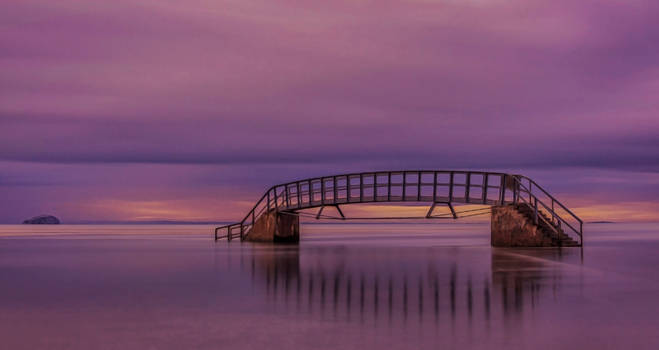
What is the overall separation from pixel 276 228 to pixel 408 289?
25.8 metres

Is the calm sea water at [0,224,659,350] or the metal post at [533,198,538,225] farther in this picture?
the metal post at [533,198,538,225]

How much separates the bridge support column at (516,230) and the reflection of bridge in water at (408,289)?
895 centimetres

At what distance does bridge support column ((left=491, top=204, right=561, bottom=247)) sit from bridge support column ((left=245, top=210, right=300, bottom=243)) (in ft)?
35.9

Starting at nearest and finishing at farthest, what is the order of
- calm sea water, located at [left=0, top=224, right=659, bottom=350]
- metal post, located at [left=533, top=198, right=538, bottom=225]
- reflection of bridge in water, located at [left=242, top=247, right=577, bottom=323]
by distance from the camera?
calm sea water, located at [left=0, top=224, right=659, bottom=350] < reflection of bridge in water, located at [left=242, top=247, right=577, bottom=323] < metal post, located at [left=533, top=198, right=538, bottom=225]

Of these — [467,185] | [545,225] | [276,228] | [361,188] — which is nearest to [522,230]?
[545,225]

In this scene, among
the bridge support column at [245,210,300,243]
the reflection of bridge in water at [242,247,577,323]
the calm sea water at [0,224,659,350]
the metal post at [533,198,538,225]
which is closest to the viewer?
the calm sea water at [0,224,659,350]

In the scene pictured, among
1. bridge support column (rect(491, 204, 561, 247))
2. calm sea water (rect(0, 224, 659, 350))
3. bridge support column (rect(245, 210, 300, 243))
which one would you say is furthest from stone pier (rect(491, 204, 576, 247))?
calm sea water (rect(0, 224, 659, 350))

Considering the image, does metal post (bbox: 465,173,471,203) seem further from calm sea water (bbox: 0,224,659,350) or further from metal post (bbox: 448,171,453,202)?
calm sea water (bbox: 0,224,659,350)

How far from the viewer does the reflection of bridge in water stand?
1157cm

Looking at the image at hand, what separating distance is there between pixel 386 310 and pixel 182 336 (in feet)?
11.2

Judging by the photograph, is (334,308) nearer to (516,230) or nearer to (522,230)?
(522,230)

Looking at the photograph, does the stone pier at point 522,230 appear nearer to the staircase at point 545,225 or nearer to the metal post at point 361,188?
the staircase at point 545,225

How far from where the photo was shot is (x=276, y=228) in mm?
40656

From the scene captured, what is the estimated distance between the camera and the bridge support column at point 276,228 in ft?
133
